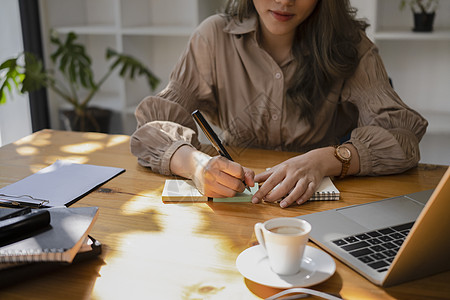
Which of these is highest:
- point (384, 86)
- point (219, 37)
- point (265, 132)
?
point (219, 37)

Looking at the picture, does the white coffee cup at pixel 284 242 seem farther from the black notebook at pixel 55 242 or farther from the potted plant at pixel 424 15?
the potted plant at pixel 424 15

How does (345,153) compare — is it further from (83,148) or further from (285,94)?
(83,148)

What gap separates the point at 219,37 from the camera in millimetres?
1662

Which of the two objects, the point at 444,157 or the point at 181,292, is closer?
A: the point at 181,292

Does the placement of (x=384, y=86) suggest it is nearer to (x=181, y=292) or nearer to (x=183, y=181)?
(x=183, y=181)

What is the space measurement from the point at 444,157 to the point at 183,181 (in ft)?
7.03

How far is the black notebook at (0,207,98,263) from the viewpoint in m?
0.75

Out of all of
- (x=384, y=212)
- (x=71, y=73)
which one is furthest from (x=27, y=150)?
(x=71, y=73)

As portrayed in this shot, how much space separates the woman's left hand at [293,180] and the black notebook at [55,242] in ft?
1.33

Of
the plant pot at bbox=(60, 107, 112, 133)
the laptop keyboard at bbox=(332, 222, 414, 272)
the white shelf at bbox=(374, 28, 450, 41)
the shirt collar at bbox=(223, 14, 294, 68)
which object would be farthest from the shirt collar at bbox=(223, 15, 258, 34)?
the plant pot at bbox=(60, 107, 112, 133)

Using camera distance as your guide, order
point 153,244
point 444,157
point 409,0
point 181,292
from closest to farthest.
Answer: point 181,292, point 153,244, point 409,0, point 444,157

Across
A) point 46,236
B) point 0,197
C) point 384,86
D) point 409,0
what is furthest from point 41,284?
point 409,0

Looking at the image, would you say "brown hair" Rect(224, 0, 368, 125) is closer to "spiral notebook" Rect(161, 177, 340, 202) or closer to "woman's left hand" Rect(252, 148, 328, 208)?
Result: "woman's left hand" Rect(252, 148, 328, 208)

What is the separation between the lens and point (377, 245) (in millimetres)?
856
